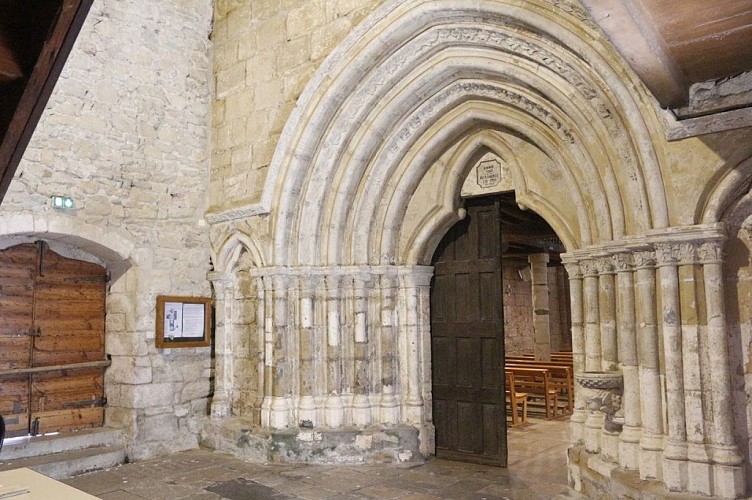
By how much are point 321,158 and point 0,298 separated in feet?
9.45

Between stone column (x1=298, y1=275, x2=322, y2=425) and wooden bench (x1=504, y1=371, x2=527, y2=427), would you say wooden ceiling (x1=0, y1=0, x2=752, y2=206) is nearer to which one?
stone column (x1=298, y1=275, x2=322, y2=425)

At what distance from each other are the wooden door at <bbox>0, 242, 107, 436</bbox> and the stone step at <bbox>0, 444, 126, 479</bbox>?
15.1 inches

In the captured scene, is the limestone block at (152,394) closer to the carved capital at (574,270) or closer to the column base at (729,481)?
the carved capital at (574,270)

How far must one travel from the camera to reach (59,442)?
4.98 metres

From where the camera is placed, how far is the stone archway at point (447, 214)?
3.44 meters

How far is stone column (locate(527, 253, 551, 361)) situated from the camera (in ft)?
38.7

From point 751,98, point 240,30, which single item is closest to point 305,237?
point 240,30

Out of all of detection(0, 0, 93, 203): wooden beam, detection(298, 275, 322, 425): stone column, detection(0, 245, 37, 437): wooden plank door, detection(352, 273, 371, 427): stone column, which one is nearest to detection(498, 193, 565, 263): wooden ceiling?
detection(352, 273, 371, 427): stone column

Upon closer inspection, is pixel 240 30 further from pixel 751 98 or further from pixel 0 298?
pixel 751 98

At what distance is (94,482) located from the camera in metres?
4.61

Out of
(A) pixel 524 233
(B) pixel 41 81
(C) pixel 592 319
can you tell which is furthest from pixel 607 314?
(A) pixel 524 233

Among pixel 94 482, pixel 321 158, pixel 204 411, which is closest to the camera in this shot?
pixel 94 482

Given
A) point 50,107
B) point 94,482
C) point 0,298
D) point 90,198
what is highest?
point 50,107

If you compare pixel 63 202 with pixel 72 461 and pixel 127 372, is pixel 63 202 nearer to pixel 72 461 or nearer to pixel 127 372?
pixel 127 372
